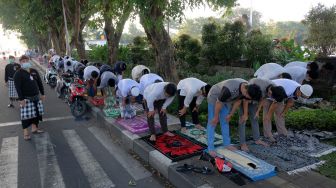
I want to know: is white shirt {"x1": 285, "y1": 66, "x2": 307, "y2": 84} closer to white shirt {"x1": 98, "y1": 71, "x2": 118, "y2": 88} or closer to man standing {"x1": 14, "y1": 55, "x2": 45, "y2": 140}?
white shirt {"x1": 98, "y1": 71, "x2": 118, "y2": 88}

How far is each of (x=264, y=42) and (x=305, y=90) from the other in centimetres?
817

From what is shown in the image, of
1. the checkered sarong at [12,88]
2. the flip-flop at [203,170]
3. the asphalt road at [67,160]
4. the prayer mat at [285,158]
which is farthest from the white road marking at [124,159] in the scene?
the checkered sarong at [12,88]

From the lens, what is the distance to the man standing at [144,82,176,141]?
21.4 ft

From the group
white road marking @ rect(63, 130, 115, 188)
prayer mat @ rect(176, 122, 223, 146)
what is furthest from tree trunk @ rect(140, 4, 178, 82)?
white road marking @ rect(63, 130, 115, 188)

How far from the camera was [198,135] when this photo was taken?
733cm

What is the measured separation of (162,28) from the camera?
10.8 m

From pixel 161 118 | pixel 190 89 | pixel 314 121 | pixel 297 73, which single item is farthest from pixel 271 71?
pixel 161 118

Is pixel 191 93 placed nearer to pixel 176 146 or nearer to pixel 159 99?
pixel 159 99

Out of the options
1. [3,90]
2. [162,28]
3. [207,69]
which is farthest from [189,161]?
[3,90]

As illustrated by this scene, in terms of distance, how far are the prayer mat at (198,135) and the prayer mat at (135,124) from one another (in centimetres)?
90

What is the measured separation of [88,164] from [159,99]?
2.15 metres

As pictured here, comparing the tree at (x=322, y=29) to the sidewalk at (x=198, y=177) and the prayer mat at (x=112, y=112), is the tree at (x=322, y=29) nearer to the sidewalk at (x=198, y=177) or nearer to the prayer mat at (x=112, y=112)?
the prayer mat at (x=112, y=112)

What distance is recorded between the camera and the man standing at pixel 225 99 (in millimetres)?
5321

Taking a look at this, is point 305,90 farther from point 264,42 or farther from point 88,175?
point 264,42
